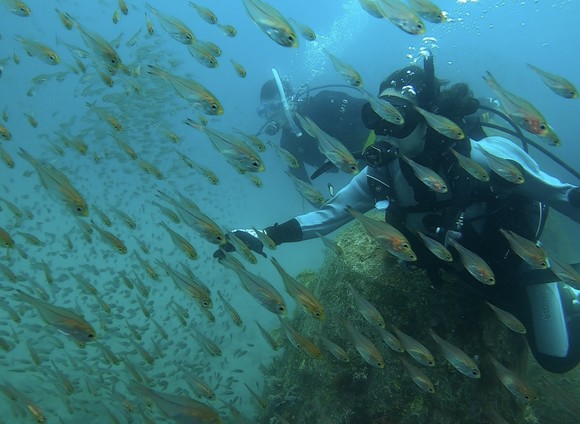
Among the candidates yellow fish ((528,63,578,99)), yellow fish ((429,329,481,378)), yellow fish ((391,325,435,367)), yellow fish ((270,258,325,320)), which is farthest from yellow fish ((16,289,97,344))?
yellow fish ((528,63,578,99))

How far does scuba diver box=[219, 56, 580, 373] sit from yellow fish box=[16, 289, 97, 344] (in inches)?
53.9

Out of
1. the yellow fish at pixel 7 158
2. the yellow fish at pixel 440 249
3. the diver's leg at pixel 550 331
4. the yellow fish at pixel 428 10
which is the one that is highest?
the yellow fish at pixel 428 10

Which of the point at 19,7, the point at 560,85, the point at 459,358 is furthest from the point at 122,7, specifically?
the point at 459,358

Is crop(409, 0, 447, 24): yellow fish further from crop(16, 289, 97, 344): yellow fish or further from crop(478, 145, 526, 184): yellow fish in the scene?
crop(16, 289, 97, 344): yellow fish

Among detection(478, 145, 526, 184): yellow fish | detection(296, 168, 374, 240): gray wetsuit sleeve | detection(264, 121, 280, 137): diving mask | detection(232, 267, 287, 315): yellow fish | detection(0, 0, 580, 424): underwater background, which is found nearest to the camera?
detection(232, 267, 287, 315): yellow fish

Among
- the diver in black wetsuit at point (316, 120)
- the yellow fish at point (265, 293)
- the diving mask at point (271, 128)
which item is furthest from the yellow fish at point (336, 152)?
the diving mask at point (271, 128)

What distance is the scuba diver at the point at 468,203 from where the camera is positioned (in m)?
3.65

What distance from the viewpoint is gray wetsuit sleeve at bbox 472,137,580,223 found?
11.2 ft

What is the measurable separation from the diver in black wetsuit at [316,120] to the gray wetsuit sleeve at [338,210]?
3993 millimetres

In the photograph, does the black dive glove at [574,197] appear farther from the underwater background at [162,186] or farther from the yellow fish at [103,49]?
the yellow fish at [103,49]

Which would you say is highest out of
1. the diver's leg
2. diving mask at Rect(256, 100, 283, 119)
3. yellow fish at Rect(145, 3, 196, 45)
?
yellow fish at Rect(145, 3, 196, 45)

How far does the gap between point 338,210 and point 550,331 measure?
257cm

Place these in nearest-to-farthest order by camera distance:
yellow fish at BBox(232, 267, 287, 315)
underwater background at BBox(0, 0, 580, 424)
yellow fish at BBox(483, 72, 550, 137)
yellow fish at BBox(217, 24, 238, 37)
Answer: yellow fish at BBox(483, 72, 550, 137)
yellow fish at BBox(232, 267, 287, 315)
yellow fish at BBox(217, 24, 238, 37)
underwater background at BBox(0, 0, 580, 424)

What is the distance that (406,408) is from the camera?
13.7ft
